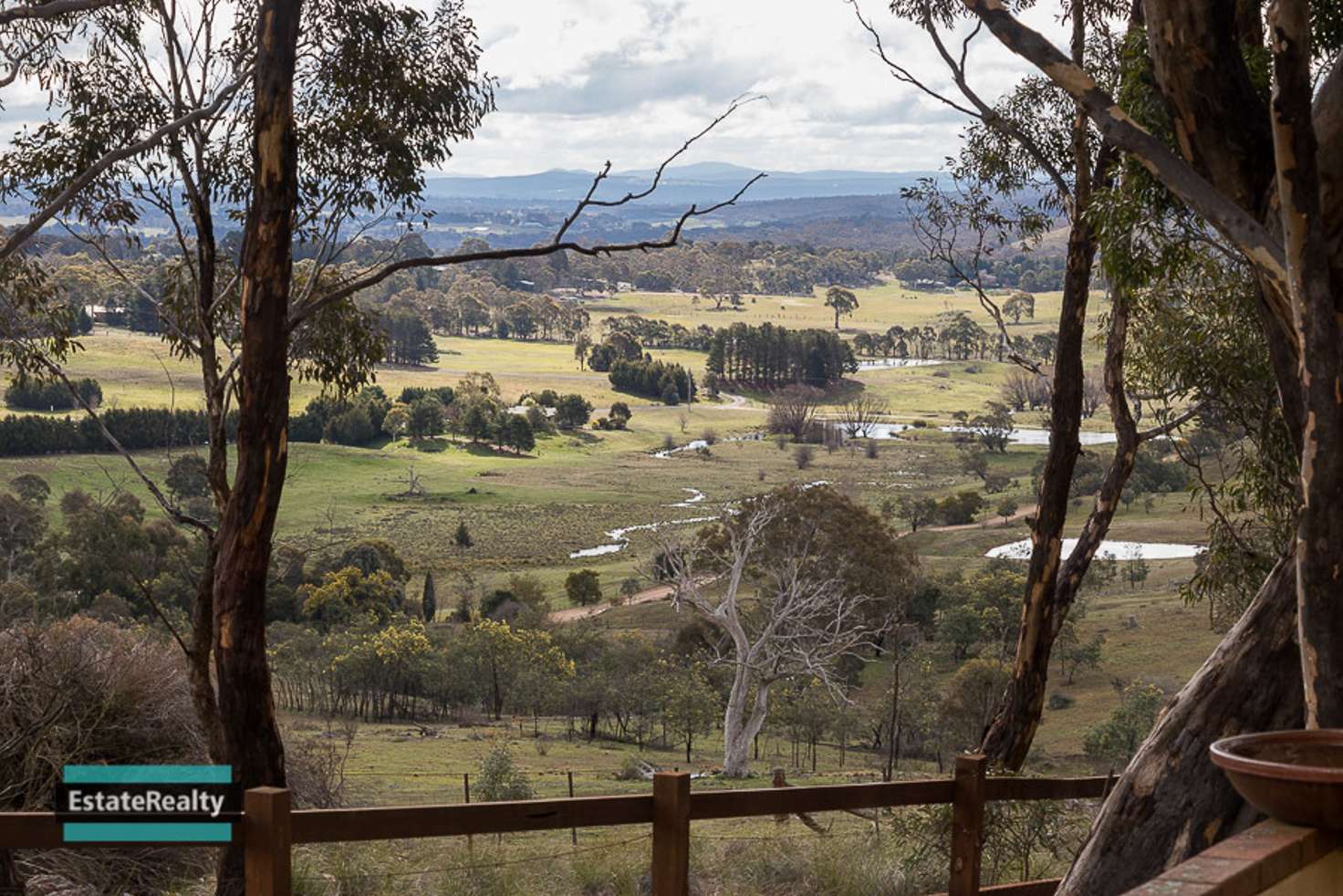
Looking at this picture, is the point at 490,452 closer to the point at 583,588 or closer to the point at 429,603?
the point at 583,588

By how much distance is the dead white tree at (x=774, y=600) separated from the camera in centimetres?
2152

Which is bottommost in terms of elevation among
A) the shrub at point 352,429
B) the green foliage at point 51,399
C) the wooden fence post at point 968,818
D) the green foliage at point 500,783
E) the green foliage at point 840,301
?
the green foliage at point 500,783

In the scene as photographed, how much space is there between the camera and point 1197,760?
473cm

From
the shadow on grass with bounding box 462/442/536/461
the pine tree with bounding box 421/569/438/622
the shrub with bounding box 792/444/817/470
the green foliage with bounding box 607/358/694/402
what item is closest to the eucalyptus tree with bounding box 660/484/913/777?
the pine tree with bounding box 421/569/438/622

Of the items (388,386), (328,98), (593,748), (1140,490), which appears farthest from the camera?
(388,386)

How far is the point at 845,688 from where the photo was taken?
26.0 metres

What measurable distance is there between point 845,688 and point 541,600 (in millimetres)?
11366

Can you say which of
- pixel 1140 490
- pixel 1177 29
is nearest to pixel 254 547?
pixel 1177 29

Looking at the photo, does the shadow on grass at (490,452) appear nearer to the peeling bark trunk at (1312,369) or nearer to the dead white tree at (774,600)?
the dead white tree at (774,600)

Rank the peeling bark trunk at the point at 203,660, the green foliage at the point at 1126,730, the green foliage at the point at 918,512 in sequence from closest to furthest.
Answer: the peeling bark trunk at the point at 203,660 < the green foliage at the point at 1126,730 < the green foliage at the point at 918,512

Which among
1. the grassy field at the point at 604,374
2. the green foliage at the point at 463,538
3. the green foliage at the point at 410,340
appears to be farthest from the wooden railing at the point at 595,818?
the green foliage at the point at 410,340

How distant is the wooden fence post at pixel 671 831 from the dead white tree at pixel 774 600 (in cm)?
1587

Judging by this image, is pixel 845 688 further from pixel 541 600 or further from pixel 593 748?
pixel 541 600

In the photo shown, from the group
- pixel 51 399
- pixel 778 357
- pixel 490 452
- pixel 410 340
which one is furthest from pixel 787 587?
pixel 778 357
